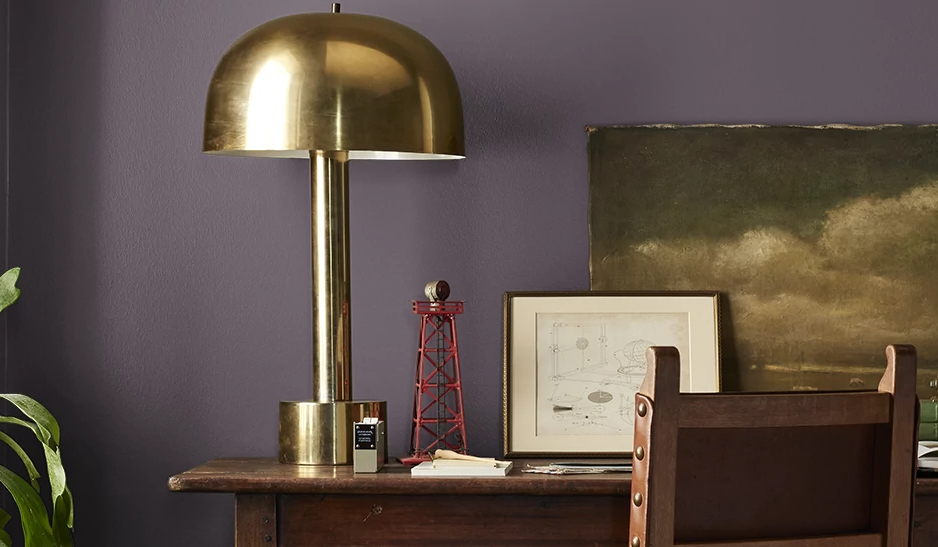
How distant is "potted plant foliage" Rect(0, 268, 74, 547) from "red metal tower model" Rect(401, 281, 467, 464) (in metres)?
0.73

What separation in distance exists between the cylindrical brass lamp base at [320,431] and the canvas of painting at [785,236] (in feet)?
2.26

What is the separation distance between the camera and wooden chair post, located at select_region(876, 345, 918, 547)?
5.22ft

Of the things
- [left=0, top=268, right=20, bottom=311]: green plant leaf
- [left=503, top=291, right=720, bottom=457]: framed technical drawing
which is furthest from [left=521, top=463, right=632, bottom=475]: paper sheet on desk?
[left=0, top=268, right=20, bottom=311]: green plant leaf

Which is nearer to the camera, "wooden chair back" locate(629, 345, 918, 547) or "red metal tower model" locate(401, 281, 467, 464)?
"wooden chair back" locate(629, 345, 918, 547)

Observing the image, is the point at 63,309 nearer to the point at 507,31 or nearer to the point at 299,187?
the point at 299,187

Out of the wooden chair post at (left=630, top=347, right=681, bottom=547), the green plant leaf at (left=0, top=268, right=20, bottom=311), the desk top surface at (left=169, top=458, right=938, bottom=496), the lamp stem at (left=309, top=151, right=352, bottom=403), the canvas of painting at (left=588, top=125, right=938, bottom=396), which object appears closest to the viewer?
the wooden chair post at (left=630, top=347, right=681, bottom=547)

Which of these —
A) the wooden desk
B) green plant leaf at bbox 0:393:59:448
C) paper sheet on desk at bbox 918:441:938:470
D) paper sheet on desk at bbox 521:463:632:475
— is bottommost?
the wooden desk

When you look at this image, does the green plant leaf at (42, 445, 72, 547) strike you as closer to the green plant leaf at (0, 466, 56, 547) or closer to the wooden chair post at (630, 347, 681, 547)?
the green plant leaf at (0, 466, 56, 547)

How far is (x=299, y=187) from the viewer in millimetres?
2648

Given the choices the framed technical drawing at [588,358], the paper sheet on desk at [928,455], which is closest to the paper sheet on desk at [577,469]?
the framed technical drawing at [588,358]

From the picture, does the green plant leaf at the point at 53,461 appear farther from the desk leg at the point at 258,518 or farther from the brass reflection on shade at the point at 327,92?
the brass reflection on shade at the point at 327,92

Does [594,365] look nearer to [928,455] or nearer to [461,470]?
Answer: [461,470]

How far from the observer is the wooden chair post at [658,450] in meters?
1.49

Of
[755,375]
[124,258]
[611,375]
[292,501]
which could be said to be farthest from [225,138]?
[755,375]
